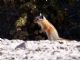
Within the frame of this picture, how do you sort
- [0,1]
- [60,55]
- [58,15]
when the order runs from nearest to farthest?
1. [60,55]
2. [58,15]
3. [0,1]

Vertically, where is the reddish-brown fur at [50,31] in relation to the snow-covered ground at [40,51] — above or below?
above

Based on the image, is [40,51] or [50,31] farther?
[50,31]

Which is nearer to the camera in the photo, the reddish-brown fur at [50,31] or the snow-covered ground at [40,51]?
the snow-covered ground at [40,51]

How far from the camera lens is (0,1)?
13289 mm

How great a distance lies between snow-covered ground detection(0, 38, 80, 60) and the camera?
256 inches

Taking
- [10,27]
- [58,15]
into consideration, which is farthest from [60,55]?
[10,27]

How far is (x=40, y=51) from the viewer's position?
7.00 m

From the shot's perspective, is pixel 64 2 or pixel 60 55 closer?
pixel 60 55

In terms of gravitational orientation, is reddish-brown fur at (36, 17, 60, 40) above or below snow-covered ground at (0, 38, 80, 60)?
above

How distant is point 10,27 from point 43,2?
158cm

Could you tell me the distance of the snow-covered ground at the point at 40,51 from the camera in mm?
6495

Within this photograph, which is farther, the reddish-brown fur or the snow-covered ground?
the reddish-brown fur

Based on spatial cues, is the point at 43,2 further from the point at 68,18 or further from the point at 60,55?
the point at 60,55

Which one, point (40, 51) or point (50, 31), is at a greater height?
point (50, 31)
